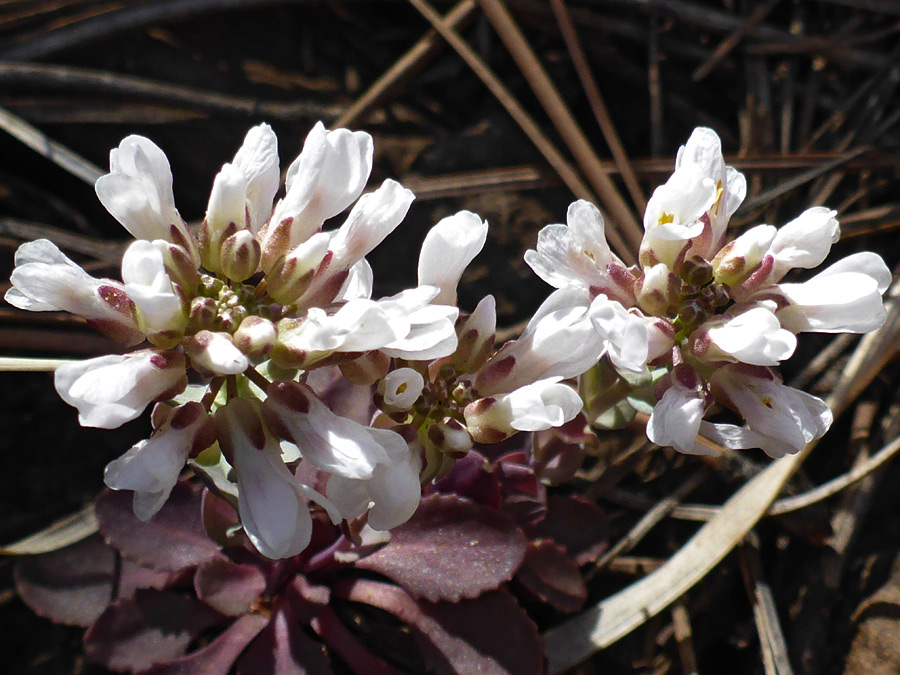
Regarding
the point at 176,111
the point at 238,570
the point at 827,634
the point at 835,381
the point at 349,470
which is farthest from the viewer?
the point at 176,111

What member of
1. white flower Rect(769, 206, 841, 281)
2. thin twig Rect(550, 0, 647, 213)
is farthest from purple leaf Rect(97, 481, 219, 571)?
thin twig Rect(550, 0, 647, 213)

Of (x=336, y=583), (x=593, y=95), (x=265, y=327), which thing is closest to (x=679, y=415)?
(x=265, y=327)

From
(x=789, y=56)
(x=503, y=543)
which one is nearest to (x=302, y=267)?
(x=503, y=543)

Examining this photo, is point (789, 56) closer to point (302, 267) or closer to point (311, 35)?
point (311, 35)

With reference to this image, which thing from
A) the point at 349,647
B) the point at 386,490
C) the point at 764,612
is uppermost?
the point at 386,490

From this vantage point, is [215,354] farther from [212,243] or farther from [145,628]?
[145,628]

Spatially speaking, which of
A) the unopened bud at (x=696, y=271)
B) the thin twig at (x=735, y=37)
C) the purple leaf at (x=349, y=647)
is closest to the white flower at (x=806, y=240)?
the unopened bud at (x=696, y=271)

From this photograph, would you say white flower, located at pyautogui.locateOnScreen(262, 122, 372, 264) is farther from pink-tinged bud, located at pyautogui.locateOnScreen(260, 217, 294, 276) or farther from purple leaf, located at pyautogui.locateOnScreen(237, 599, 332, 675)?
purple leaf, located at pyautogui.locateOnScreen(237, 599, 332, 675)
